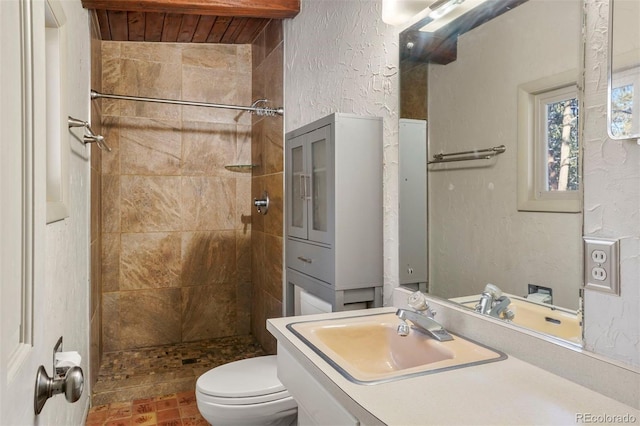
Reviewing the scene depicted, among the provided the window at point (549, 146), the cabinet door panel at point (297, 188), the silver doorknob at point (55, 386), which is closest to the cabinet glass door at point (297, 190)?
the cabinet door panel at point (297, 188)

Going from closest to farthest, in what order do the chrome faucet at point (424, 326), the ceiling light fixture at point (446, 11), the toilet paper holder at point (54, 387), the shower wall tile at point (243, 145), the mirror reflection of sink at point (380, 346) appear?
1. the toilet paper holder at point (54, 387)
2. the mirror reflection of sink at point (380, 346)
3. the chrome faucet at point (424, 326)
4. the ceiling light fixture at point (446, 11)
5. the shower wall tile at point (243, 145)

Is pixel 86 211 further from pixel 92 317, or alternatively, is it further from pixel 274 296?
pixel 274 296

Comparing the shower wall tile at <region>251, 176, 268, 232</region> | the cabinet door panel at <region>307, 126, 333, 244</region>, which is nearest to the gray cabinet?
the cabinet door panel at <region>307, 126, 333, 244</region>

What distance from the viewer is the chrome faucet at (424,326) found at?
1233 mm

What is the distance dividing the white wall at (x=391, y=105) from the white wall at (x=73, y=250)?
1.12 metres

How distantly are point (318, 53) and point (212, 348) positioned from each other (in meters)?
→ 2.24

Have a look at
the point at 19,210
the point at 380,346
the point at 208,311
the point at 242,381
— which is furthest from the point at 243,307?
the point at 19,210

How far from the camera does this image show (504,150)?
1.24 meters

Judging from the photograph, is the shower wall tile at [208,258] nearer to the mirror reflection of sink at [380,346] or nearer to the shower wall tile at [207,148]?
the shower wall tile at [207,148]

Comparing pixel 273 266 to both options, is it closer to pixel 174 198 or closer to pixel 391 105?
pixel 174 198

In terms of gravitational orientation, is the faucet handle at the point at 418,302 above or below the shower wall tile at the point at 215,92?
below

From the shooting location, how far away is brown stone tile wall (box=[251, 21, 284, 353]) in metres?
2.82

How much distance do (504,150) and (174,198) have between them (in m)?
2.68

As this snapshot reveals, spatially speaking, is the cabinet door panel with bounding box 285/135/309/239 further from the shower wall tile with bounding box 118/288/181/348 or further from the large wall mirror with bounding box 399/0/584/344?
the shower wall tile with bounding box 118/288/181/348
